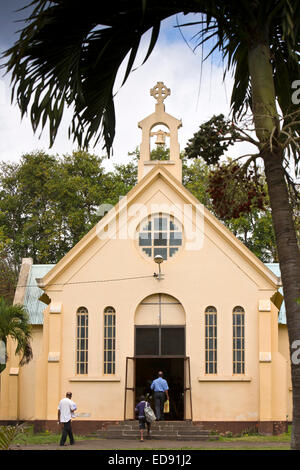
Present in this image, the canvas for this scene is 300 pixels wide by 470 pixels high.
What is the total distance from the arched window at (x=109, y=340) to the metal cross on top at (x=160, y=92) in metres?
7.95

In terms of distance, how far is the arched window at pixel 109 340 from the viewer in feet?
91.2

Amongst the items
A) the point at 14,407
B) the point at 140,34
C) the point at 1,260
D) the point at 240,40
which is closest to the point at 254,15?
the point at 240,40

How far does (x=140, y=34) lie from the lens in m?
11.6

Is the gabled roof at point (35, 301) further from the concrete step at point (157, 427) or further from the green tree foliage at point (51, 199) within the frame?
the green tree foliage at point (51, 199)

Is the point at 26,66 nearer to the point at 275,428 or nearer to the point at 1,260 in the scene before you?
the point at 275,428

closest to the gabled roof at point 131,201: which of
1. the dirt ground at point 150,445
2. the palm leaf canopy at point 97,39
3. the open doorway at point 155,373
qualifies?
the open doorway at point 155,373

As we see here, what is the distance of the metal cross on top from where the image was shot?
3002 centimetres

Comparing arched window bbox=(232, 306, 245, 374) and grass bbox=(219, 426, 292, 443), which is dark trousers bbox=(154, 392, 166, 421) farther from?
arched window bbox=(232, 306, 245, 374)

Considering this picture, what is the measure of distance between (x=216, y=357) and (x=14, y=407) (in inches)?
352

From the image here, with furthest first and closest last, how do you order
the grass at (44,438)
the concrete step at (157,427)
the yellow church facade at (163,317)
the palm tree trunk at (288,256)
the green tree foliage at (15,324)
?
the yellow church facade at (163,317), the green tree foliage at (15,324), the concrete step at (157,427), the grass at (44,438), the palm tree trunk at (288,256)

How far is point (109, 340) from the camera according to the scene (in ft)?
91.8

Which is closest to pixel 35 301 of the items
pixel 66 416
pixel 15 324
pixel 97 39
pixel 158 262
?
pixel 15 324

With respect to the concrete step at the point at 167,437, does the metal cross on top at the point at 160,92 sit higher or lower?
higher

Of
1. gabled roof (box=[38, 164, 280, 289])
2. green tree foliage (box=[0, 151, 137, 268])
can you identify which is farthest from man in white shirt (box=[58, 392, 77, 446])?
green tree foliage (box=[0, 151, 137, 268])
